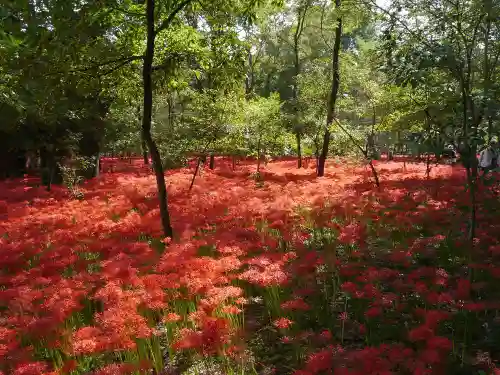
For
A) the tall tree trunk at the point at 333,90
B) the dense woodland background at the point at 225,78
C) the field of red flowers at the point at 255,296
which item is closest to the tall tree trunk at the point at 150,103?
the dense woodland background at the point at 225,78

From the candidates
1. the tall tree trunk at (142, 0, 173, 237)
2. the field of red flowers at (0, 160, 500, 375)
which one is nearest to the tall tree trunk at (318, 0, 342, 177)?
the field of red flowers at (0, 160, 500, 375)

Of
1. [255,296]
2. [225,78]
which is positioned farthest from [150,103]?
[255,296]

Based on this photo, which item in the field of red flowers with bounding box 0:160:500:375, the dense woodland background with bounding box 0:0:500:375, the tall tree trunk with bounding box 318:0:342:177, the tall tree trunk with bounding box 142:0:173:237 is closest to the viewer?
the field of red flowers with bounding box 0:160:500:375

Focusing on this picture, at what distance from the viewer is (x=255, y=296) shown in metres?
7.00

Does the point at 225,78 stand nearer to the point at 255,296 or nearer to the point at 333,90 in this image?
the point at 255,296

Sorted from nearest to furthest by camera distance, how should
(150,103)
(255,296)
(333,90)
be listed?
(255,296), (150,103), (333,90)

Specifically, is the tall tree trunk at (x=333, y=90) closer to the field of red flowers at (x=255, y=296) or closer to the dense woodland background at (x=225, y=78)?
the dense woodland background at (x=225, y=78)

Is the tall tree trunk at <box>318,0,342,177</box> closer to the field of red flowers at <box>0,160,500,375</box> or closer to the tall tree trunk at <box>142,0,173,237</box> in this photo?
the field of red flowers at <box>0,160,500,375</box>

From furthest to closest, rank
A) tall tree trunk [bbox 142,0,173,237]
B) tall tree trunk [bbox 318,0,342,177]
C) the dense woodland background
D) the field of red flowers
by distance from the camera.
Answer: tall tree trunk [bbox 318,0,342,177], tall tree trunk [bbox 142,0,173,237], the dense woodland background, the field of red flowers

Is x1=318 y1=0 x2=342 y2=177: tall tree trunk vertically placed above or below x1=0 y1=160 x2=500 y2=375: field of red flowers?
above

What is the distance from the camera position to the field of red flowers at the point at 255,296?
4453 mm

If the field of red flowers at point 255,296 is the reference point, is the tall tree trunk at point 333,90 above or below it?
above

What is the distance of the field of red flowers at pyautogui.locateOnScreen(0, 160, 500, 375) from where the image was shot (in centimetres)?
445

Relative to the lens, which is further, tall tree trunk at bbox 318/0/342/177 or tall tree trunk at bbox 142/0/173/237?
tall tree trunk at bbox 318/0/342/177
